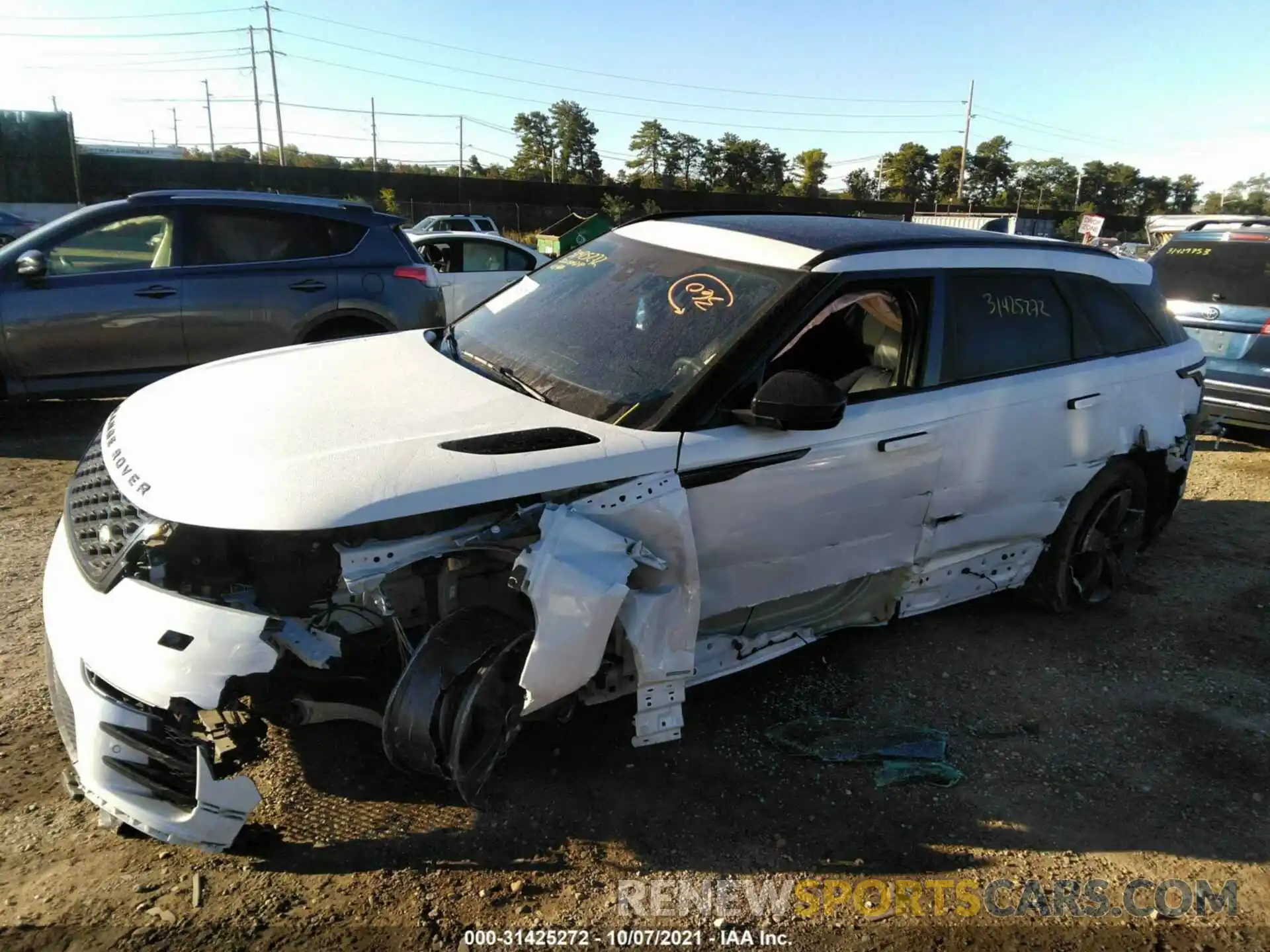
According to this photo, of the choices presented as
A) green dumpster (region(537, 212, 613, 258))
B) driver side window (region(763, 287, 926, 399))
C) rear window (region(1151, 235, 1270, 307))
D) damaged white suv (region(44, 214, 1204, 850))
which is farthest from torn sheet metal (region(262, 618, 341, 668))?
green dumpster (region(537, 212, 613, 258))

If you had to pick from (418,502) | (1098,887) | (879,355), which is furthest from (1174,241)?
(418,502)

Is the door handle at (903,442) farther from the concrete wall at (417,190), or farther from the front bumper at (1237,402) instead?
the concrete wall at (417,190)

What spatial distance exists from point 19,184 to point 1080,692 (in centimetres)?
3037

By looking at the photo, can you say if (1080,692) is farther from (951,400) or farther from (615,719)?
(615,719)

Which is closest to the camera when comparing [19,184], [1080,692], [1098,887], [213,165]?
[1098,887]

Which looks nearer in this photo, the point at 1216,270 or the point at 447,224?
the point at 1216,270

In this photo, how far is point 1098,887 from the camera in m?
2.56

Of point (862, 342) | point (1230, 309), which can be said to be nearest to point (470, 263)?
point (862, 342)

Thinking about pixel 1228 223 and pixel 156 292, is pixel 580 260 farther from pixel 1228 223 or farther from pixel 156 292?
pixel 1228 223

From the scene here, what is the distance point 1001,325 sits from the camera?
364cm

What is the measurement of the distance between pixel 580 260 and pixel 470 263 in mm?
6565

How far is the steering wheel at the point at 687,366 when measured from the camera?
2904mm

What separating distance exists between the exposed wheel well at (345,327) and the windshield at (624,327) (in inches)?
127

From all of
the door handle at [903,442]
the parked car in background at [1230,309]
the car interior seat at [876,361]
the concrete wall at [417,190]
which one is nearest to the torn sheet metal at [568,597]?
the door handle at [903,442]
